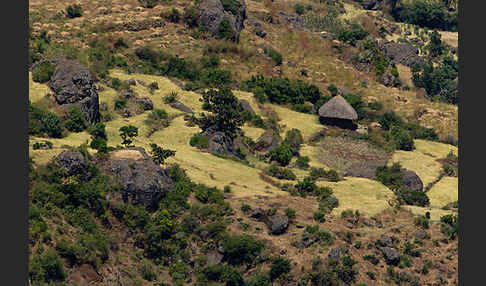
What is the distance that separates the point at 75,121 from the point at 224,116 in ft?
60.3

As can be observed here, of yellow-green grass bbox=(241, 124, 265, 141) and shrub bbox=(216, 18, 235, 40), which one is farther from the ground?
shrub bbox=(216, 18, 235, 40)

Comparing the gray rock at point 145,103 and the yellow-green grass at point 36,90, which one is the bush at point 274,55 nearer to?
the gray rock at point 145,103

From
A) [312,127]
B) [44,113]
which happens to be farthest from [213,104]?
[44,113]

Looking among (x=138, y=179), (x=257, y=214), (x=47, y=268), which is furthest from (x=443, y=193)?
(x=47, y=268)

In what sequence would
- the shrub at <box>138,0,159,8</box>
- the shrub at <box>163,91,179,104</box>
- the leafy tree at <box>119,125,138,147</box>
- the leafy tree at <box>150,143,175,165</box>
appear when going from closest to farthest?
the leafy tree at <box>150,143,175,165</box>, the leafy tree at <box>119,125,138,147</box>, the shrub at <box>163,91,179,104</box>, the shrub at <box>138,0,159,8</box>

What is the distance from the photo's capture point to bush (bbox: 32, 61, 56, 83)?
100 m

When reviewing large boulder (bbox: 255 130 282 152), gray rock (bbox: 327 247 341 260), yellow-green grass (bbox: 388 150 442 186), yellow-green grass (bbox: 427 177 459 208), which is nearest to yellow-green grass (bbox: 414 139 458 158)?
yellow-green grass (bbox: 388 150 442 186)

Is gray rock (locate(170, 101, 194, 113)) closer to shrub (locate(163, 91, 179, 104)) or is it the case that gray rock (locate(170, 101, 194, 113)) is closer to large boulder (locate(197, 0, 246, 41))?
shrub (locate(163, 91, 179, 104))

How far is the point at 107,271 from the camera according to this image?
6994 cm

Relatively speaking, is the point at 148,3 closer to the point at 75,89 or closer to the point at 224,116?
the point at 224,116

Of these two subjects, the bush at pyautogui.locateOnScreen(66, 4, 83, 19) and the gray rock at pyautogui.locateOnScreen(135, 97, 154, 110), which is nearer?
the gray rock at pyautogui.locateOnScreen(135, 97, 154, 110)

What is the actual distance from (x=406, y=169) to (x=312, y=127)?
1800 centimetres

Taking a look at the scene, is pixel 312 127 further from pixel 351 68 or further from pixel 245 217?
pixel 245 217

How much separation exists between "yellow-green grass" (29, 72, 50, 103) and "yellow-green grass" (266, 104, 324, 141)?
3279 centimetres
